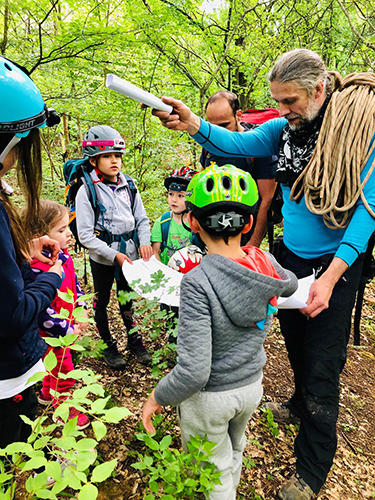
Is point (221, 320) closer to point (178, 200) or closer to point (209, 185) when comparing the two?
point (209, 185)

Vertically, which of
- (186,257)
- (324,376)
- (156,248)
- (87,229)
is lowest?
(324,376)

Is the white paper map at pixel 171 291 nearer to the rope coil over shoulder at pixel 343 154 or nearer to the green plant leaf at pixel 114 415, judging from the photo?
the rope coil over shoulder at pixel 343 154

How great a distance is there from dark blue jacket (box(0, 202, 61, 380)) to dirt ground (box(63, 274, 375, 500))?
1300 mm

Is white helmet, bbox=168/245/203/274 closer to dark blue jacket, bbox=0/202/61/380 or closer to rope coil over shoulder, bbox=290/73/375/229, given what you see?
rope coil over shoulder, bbox=290/73/375/229

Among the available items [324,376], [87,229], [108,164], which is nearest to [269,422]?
[324,376]

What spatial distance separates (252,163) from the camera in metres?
3.38

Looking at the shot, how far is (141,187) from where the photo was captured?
26.5ft

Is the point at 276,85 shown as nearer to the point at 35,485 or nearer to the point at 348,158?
the point at 348,158

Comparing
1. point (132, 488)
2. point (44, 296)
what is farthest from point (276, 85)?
point (132, 488)

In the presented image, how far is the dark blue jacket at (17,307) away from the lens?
1.34 m

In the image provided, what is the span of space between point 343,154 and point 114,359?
2968 mm

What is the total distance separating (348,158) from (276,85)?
0.72 meters

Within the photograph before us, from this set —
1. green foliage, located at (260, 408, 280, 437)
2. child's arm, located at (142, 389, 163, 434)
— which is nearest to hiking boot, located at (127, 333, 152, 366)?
green foliage, located at (260, 408, 280, 437)

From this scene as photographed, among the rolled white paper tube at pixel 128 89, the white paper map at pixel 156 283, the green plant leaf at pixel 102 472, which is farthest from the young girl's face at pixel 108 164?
the green plant leaf at pixel 102 472
